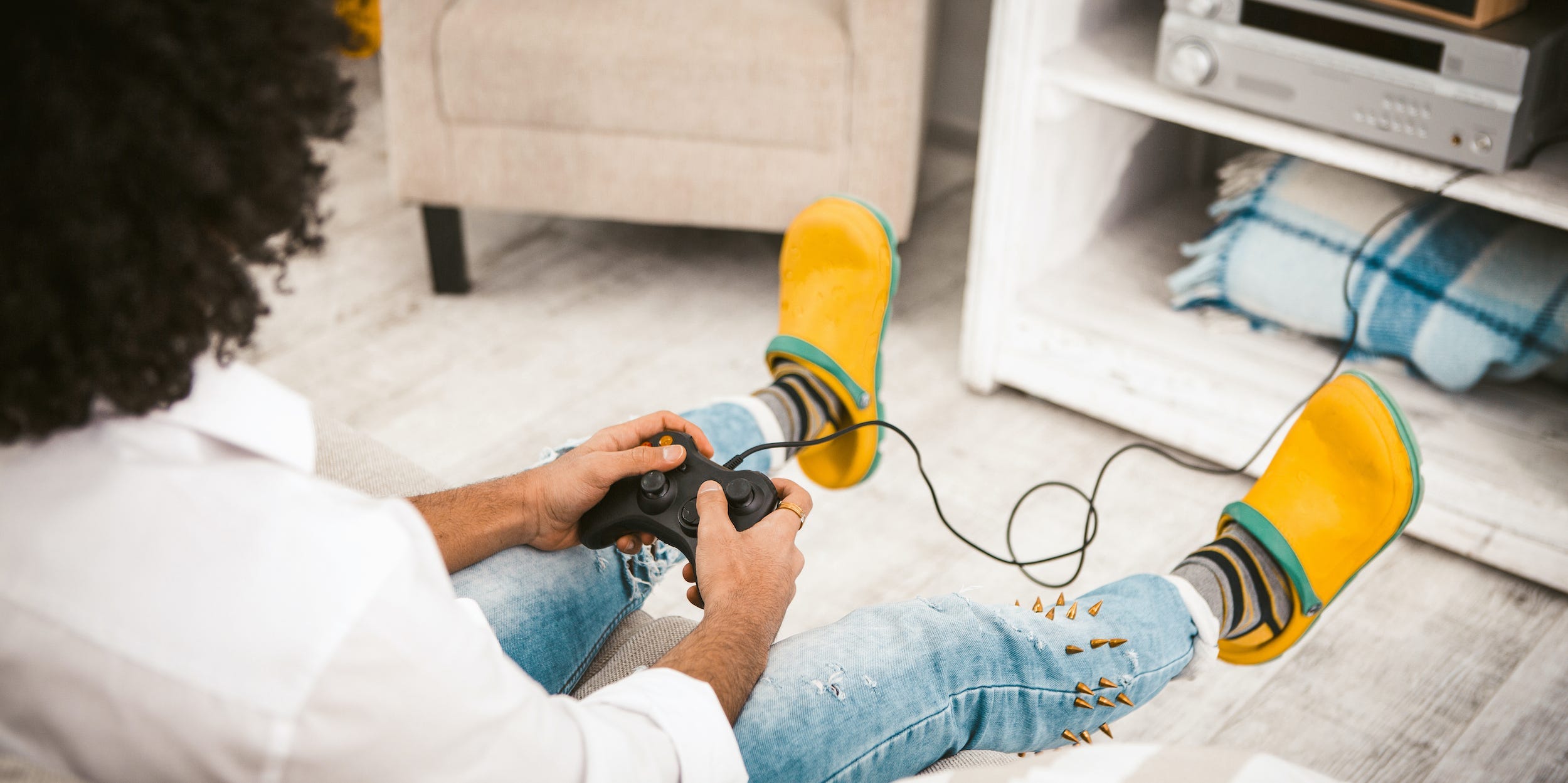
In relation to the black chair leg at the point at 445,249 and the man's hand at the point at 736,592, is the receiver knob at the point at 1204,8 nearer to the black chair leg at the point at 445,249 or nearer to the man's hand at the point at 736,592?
the man's hand at the point at 736,592

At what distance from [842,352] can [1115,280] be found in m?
0.56

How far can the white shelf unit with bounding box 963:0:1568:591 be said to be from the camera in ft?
4.06

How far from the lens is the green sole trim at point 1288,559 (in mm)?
1040

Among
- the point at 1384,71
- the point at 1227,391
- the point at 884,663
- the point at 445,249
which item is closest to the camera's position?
the point at 884,663

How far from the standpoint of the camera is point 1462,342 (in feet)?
4.30

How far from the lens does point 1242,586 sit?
3.42 feet

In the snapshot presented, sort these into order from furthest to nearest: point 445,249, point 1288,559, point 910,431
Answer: point 445,249
point 910,431
point 1288,559

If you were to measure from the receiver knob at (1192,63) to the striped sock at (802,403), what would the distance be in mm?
534

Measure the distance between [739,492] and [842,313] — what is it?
1.40ft

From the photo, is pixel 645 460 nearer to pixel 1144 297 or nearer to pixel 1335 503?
pixel 1335 503

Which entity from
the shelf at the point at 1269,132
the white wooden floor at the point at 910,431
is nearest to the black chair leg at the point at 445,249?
the white wooden floor at the point at 910,431

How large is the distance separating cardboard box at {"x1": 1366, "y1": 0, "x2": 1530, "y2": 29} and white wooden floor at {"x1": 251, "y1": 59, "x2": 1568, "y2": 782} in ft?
1.88

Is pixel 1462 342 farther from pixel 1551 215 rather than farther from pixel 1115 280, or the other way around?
pixel 1115 280

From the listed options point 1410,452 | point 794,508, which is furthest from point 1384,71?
point 794,508
